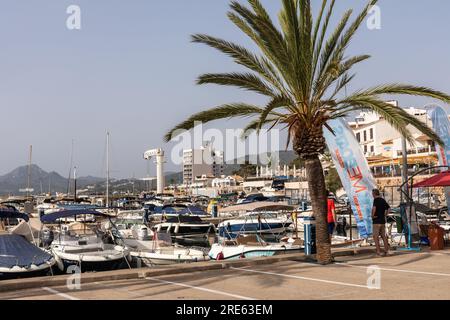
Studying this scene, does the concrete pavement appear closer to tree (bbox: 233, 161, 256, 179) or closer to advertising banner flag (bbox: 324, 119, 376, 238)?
advertising banner flag (bbox: 324, 119, 376, 238)

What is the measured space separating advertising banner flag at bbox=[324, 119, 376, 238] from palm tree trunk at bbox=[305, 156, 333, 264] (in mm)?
5247

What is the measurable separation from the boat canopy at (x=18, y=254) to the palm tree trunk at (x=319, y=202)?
28.2 ft

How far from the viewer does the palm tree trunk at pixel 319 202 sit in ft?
45.4

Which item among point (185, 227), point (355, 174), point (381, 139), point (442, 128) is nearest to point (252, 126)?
point (355, 174)

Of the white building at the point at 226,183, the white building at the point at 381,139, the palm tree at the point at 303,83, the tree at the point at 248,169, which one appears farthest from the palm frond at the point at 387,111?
the tree at the point at 248,169

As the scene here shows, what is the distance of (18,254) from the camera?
52.9 feet

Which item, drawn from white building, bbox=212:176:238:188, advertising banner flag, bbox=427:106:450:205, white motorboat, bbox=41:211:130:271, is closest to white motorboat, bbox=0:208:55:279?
white motorboat, bbox=41:211:130:271

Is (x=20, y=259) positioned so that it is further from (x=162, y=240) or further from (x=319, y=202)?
(x=319, y=202)

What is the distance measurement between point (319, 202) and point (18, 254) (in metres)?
9.42

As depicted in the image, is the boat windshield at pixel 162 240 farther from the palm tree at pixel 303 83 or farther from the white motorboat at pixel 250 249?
the palm tree at pixel 303 83

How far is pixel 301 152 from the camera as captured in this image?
13.7 m
